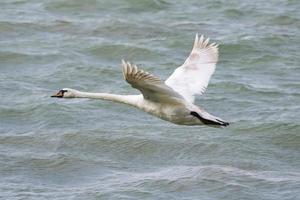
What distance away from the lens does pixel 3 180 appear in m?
15.4

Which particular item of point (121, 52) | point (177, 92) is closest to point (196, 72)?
point (177, 92)

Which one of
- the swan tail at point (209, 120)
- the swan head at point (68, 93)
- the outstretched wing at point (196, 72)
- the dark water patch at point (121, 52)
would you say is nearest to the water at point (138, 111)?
the dark water patch at point (121, 52)

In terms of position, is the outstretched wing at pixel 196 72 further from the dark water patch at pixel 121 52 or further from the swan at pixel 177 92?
the dark water patch at pixel 121 52

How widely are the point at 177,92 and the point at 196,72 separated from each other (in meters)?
1.24

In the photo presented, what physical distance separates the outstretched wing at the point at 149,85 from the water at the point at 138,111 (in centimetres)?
246

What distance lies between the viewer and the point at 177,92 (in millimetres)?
12656

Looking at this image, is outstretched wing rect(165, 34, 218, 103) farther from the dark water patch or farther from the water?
the dark water patch

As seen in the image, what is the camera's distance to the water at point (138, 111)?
15.3 metres

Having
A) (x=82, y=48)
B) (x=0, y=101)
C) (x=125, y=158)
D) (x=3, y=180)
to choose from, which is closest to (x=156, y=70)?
(x=82, y=48)

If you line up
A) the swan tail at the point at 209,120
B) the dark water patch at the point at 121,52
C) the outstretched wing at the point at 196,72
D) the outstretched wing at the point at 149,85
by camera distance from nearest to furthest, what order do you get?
the outstretched wing at the point at 149,85, the swan tail at the point at 209,120, the outstretched wing at the point at 196,72, the dark water patch at the point at 121,52

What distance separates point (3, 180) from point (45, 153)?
135 centimetres

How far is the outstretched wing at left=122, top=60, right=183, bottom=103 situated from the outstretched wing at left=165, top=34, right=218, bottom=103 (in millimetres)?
856

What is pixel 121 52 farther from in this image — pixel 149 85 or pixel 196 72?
pixel 149 85

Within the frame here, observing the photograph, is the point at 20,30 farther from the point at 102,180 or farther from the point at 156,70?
the point at 102,180
